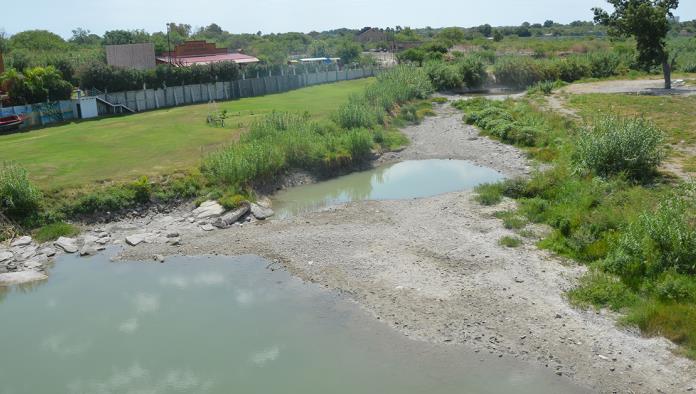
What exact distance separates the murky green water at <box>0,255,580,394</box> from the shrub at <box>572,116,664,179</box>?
13.4 metres

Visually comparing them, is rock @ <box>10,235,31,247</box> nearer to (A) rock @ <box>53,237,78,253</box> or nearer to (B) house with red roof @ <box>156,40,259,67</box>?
(A) rock @ <box>53,237,78,253</box>

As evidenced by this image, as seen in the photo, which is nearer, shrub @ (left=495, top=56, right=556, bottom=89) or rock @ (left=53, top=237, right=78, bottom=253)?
rock @ (left=53, top=237, right=78, bottom=253)

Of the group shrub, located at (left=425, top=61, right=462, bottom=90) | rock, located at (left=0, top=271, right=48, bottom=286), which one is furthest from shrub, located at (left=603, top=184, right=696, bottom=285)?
shrub, located at (left=425, top=61, right=462, bottom=90)

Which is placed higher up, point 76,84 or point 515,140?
point 76,84

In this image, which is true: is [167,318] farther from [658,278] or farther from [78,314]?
[658,278]

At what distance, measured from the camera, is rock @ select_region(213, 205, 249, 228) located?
78.3 feet

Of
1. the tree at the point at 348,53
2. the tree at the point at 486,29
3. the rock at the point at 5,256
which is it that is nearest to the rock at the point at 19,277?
the rock at the point at 5,256

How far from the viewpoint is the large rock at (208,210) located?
24.4 metres

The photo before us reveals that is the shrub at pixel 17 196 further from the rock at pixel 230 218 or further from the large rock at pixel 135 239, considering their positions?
the rock at pixel 230 218

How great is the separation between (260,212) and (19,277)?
912 cm

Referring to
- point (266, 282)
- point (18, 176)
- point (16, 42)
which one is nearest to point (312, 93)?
point (18, 176)

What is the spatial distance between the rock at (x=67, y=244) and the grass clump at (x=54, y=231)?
1.46 feet

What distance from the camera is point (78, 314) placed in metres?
17.3

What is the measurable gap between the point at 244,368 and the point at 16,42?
8432cm
